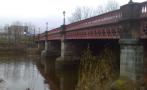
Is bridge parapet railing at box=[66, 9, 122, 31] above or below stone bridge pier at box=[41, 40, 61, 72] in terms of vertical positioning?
above

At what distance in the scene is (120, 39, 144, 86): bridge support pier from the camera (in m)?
17.3

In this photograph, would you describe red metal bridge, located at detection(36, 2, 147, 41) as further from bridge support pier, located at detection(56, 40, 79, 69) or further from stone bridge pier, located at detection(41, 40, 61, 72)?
stone bridge pier, located at detection(41, 40, 61, 72)

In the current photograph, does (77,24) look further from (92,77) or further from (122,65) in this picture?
(92,77)

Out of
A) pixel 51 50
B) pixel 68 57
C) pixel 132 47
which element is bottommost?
pixel 68 57

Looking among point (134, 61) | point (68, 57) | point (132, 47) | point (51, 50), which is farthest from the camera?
point (51, 50)

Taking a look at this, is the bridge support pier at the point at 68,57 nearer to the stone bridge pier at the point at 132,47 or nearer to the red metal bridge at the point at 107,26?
the red metal bridge at the point at 107,26

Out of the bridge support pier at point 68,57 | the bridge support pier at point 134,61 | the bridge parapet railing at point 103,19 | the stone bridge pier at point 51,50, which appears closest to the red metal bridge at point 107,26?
the bridge parapet railing at point 103,19

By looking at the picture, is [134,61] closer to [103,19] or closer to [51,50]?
[103,19]

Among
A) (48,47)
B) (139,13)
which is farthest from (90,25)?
(48,47)

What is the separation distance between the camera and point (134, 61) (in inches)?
690

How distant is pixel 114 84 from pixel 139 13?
14.9ft

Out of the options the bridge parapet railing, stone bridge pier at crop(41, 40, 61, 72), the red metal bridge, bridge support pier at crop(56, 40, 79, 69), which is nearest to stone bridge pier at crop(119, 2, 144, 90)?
the red metal bridge

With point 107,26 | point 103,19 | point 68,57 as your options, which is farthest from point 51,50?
point 107,26

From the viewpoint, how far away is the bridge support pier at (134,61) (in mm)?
17344
